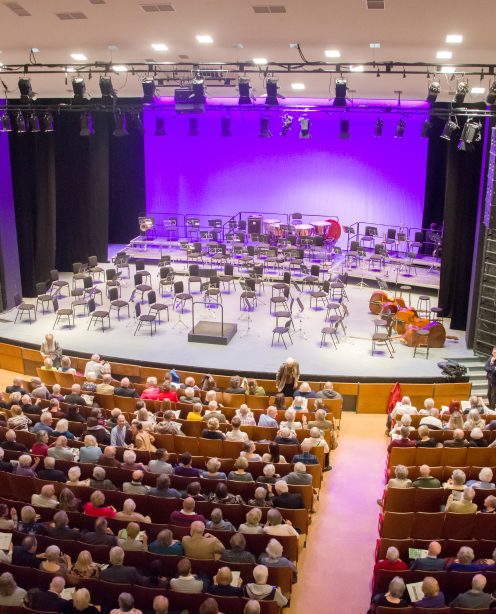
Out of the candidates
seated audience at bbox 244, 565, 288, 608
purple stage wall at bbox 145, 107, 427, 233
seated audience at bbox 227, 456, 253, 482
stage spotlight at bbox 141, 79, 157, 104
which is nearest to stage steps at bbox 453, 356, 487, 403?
seated audience at bbox 227, 456, 253, 482

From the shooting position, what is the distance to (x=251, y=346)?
1600 cm

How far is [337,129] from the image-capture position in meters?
23.0

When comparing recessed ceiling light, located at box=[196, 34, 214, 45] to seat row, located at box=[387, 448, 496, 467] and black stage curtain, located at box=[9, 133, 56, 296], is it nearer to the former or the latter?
seat row, located at box=[387, 448, 496, 467]

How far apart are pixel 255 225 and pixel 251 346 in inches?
306

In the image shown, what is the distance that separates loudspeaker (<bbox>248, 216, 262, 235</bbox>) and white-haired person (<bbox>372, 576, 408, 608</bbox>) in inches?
664

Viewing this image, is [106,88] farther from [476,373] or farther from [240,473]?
[476,373]

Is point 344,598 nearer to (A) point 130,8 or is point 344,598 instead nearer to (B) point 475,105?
(A) point 130,8

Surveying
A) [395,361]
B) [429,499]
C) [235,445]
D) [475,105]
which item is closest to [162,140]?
[475,105]

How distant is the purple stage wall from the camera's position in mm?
22531

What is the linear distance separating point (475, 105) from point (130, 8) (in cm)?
995

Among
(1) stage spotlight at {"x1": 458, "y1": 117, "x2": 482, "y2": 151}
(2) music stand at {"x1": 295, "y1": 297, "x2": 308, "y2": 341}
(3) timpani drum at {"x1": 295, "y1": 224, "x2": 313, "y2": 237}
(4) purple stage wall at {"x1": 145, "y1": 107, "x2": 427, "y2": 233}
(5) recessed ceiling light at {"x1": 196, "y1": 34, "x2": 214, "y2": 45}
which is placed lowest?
(2) music stand at {"x1": 295, "y1": 297, "x2": 308, "y2": 341}

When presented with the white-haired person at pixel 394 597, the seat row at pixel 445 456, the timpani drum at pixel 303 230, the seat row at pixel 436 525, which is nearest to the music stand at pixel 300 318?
the timpani drum at pixel 303 230

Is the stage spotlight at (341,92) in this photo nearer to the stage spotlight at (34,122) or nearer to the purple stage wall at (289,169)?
the stage spotlight at (34,122)

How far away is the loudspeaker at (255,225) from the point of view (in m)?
→ 22.9
